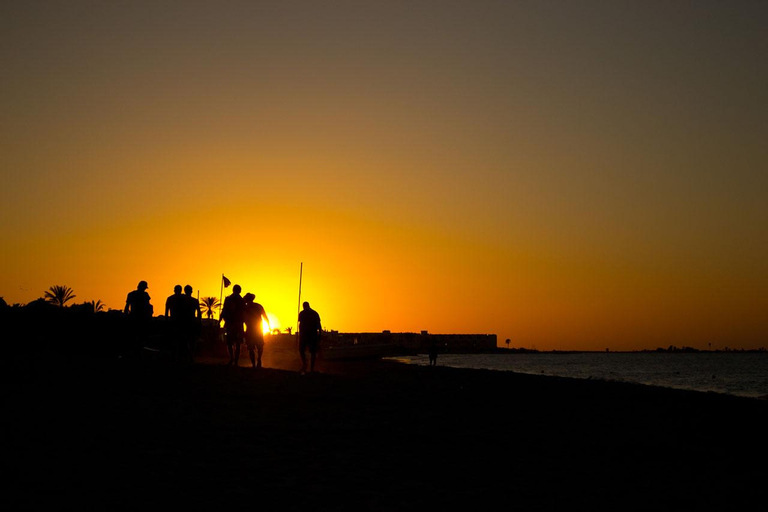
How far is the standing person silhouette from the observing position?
68.7ft

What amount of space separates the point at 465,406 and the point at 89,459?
8370 mm

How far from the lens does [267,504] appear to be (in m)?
6.96

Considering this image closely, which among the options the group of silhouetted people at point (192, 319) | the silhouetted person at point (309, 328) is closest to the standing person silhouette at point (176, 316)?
the group of silhouetted people at point (192, 319)

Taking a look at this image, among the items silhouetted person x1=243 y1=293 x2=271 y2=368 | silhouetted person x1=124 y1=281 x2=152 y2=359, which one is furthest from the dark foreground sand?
silhouetted person x1=243 y1=293 x2=271 y2=368

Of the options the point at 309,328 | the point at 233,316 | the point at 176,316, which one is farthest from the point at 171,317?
the point at 309,328

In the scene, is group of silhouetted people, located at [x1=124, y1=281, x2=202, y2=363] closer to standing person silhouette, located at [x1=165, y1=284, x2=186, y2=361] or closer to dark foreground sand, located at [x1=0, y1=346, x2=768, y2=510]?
standing person silhouette, located at [x1=165, y1=284, x2=186, y2=361]

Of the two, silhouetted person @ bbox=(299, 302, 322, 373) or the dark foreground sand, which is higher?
silhouetted person @ bbox=(299, 302, 322, 373)

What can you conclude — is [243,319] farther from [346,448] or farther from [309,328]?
[346,448]

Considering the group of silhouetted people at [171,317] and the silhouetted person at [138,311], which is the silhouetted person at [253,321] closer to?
the group of silhouetted people at [171,317]

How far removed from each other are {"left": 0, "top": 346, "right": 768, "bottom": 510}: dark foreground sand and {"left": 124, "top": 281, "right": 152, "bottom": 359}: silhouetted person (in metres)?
3.55

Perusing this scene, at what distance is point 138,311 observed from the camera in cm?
2034

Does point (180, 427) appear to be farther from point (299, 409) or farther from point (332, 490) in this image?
point (332, 490)

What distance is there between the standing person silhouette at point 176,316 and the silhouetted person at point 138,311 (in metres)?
0.62

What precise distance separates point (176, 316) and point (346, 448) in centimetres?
1260
